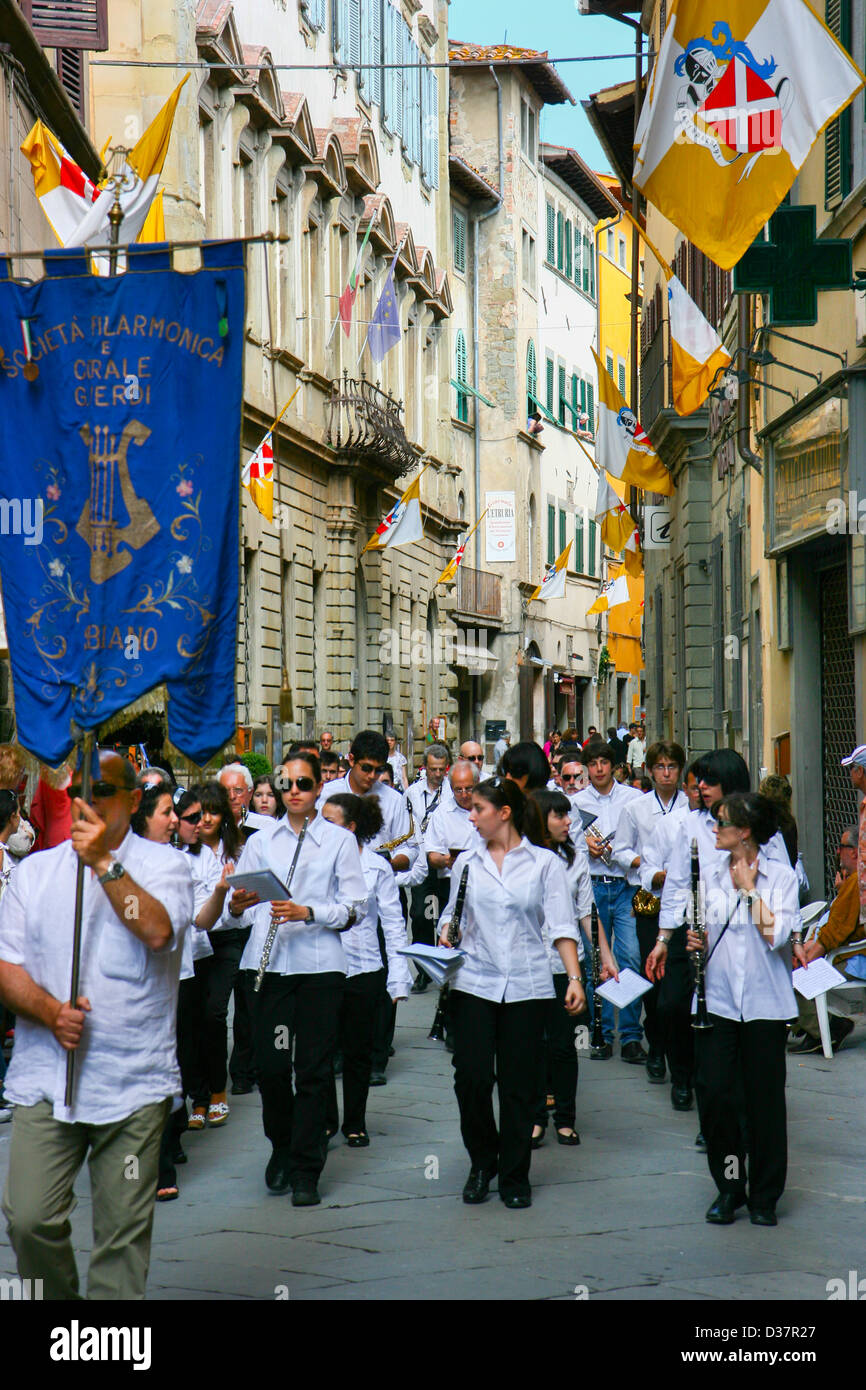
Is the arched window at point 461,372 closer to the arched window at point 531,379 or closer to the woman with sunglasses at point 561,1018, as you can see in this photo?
the arched window at point 531,379

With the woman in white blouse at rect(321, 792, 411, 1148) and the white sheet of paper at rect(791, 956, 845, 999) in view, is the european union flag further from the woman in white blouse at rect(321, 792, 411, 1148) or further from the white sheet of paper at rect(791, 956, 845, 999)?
the woman in white blouse at rect(321, 792, 411, 1148)

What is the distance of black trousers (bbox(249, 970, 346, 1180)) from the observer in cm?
759

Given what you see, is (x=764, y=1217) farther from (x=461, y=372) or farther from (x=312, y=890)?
(x=461, y=372)

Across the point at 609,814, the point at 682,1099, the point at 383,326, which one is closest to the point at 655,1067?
the point at 682,1099

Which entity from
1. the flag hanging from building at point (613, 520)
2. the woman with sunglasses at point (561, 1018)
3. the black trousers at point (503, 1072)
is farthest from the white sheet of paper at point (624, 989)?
the flag hanging from building at point (613, 520)

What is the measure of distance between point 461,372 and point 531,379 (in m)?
3.81

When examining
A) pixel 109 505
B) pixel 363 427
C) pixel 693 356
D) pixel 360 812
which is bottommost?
pixel 360 812

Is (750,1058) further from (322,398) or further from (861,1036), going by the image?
(322,398)

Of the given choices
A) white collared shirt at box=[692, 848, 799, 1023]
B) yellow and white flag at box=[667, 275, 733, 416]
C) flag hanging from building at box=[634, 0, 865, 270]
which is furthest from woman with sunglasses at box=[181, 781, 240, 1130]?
yellow and white flag at box=[667, 275, 733, 416]

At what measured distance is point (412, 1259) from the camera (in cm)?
657

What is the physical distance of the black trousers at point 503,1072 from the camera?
748 centimetres

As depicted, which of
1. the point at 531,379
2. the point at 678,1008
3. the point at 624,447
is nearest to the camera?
the point at 678,1008

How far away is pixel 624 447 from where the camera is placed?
74.5 feet

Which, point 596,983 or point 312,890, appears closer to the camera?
point 312,890
